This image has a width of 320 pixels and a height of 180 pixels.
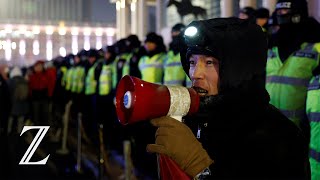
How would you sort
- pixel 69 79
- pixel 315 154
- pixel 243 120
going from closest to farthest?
pixel 243 120 < pixel 315 154 < pixel 69 79

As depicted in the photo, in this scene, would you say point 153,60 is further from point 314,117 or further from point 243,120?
point 243,120

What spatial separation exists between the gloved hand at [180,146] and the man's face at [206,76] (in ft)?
0.73

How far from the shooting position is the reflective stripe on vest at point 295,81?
431 centimetres

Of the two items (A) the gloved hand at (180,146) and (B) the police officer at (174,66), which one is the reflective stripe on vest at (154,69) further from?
(A) the gloved hand at (180,146)

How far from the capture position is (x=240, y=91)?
6.35 ft

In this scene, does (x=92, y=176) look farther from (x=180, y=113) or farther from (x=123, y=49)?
(x=180, y=113)

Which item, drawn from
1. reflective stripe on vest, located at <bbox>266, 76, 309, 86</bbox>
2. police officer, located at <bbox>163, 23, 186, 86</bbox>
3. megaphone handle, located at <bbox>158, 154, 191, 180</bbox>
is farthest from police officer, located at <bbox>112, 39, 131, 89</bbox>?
megaphone handle, located at <bbox>158, 154, 191, 180</bbox>

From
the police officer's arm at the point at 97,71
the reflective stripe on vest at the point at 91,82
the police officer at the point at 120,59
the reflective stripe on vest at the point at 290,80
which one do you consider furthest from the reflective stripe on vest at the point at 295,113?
the reflective stripe on vest at the point at 91,82

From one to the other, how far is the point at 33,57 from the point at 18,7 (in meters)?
8.52

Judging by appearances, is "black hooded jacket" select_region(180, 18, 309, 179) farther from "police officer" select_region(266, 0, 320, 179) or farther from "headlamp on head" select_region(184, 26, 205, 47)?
"police officer" select_region(266, 0, 320, 179)

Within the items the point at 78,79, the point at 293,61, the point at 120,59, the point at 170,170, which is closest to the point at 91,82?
the point at 78,79

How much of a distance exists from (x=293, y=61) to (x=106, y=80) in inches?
245

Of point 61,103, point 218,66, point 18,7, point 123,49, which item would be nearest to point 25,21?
point 18,7

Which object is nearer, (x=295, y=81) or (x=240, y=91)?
(x=240, y=91)
